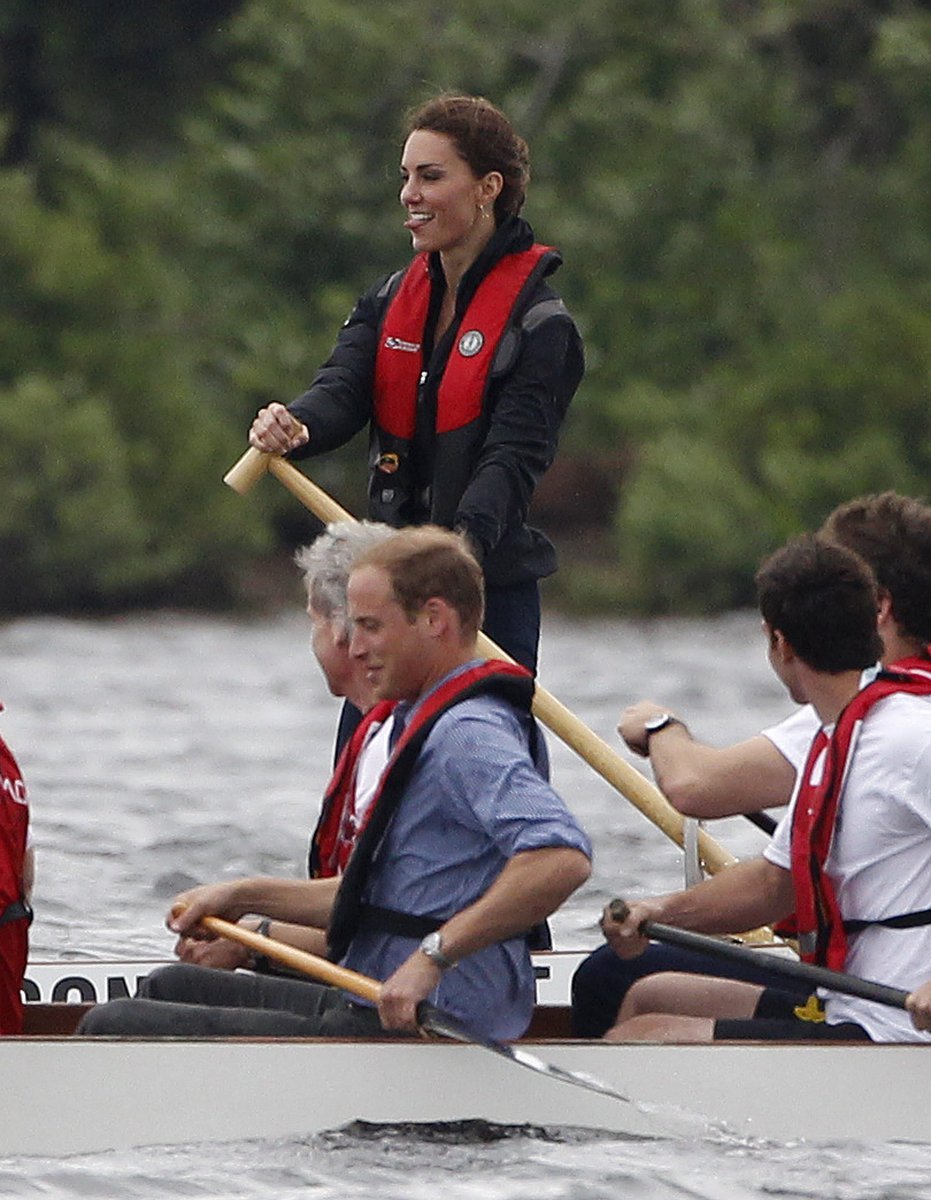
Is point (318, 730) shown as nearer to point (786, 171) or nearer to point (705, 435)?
point (705, 435)

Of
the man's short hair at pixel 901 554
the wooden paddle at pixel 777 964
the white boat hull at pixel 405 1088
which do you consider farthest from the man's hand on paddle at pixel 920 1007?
the man's short hair at pixel 901 554

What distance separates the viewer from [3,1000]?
15.0 feet

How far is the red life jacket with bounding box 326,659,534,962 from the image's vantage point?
165 inches

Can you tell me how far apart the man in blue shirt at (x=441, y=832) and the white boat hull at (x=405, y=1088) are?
0.09 meters

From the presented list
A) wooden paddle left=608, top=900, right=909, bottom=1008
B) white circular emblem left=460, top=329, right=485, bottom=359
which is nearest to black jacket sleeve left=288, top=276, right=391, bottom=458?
white circular emblem left=460, top=329, right=485, bottom=359

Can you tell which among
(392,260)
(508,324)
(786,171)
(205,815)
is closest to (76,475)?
(392,260)

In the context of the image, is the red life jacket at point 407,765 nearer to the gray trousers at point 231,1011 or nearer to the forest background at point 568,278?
the gray trousers at point 231,1011

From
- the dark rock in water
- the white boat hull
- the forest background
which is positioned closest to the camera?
the white boat hull

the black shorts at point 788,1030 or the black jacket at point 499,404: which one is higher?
the black jacket at point 499,404

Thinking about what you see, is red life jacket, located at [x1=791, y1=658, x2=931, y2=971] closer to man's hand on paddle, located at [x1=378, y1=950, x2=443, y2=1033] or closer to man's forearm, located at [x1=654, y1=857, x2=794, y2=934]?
man's forearm, located at [x1=654, y1=857, x2=794, y2=934]

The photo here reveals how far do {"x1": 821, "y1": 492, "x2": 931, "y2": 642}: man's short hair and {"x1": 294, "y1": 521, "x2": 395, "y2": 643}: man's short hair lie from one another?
0.76 metres

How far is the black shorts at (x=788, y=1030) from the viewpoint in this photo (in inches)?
172

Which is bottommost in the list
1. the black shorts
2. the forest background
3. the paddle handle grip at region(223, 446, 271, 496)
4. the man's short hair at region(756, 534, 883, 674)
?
the black shorts

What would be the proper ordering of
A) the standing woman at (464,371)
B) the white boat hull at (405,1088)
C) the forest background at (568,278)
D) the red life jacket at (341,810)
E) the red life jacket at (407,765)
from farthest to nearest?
the forest background at (568,278) → the standing woman at (464,371) → the red life jacket at (341,810) → the white boat hull at (405,1088) → the red life jacket at (407,765)
